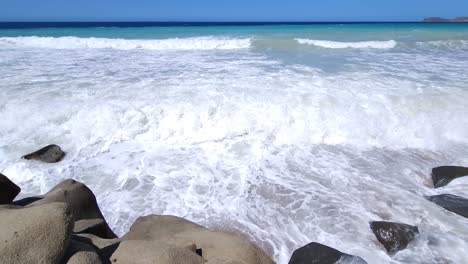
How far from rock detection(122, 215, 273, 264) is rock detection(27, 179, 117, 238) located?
405mm

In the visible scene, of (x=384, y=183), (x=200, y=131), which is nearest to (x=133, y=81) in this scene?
(x=200, y=131)

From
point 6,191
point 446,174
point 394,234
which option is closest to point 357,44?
point 446,174

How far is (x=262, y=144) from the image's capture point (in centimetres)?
594

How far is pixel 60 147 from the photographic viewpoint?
5684 millimetres

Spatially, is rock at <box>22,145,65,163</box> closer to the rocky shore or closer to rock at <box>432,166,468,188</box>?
the rocky shore

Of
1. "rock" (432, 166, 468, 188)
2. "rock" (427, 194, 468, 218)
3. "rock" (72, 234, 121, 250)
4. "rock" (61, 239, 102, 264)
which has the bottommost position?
"rock" (427, 194, 468, 218)

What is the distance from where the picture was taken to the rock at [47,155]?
5.28 meters

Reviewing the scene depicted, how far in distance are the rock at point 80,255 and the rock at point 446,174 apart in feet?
13.4

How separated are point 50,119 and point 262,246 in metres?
4.82

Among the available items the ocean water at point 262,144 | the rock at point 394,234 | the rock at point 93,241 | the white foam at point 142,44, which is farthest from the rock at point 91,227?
the white foam at point 142,44

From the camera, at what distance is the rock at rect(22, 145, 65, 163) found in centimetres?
528

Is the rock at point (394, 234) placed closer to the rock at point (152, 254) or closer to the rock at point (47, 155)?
the rock at point (152, 254)

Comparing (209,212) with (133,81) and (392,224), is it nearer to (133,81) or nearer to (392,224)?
(392,224)

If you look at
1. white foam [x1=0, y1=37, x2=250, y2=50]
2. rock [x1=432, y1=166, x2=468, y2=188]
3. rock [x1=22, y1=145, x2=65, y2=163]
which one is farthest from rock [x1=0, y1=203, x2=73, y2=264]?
white foam [x1=0, y1=37, x2=250, y2=50]
